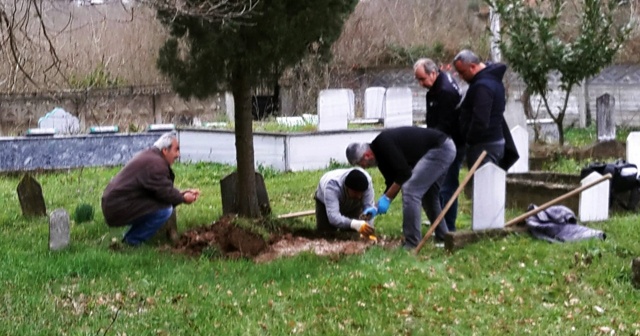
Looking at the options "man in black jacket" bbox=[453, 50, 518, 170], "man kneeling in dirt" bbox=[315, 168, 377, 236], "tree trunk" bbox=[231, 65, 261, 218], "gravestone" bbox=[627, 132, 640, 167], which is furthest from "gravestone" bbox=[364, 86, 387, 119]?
"man kneeling in dirt" bbox=[315, 168, 377, 236]

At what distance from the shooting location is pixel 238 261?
8.47 meters

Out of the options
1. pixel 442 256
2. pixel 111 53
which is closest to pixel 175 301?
pixel 442 256

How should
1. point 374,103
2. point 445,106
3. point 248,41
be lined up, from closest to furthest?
point 445,106
point 248,41
point 374,103

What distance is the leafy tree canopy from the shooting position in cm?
944

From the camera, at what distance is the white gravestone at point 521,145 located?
39.3ft

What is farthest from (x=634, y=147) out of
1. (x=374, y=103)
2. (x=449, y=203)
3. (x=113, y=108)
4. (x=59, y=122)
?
(x=113, y=108)

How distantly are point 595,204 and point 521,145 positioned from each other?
2757 mm

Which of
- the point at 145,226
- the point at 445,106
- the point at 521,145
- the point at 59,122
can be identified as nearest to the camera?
the point at 145,226

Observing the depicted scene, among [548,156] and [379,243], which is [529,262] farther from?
[548,156]

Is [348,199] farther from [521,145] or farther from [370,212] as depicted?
[521,145]

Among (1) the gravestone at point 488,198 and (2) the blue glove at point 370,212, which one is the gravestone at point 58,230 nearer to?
(2) the blue glove at point 370,212

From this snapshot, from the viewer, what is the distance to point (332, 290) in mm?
7109

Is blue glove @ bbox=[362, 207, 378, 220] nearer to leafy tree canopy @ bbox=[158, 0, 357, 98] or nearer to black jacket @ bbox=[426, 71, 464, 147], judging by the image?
black jacket @ bbox=[426, 71, 464, 147]

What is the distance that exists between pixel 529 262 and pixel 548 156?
7477 mm
